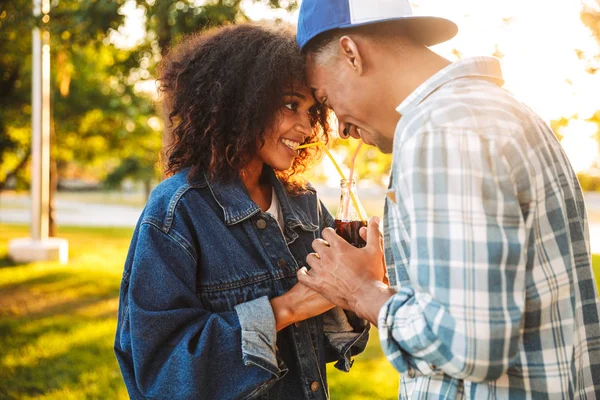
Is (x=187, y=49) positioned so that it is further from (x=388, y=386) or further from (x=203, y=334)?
(x=388, y=386)

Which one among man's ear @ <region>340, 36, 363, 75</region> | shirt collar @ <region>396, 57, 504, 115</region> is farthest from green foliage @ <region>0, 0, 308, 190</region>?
shirt collar @ <region>396, 57, 504, 115</region>

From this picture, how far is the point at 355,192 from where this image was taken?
2387mm

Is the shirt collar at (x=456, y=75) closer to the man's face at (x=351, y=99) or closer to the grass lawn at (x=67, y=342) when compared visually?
the man's face at (x=351, y=99)

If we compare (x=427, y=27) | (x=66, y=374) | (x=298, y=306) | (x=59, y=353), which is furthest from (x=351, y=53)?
(x=59, y=353)

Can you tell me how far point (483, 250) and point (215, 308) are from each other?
1076 millimetres

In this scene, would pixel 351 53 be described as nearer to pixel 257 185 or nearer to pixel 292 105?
pixel 292 105

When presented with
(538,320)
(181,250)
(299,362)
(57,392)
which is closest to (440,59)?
(538,320)

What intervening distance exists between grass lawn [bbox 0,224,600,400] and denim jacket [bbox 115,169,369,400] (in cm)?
292

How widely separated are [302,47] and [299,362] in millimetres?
1113

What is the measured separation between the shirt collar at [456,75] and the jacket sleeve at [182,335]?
88 centimetres

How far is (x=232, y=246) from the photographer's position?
85.2 inches

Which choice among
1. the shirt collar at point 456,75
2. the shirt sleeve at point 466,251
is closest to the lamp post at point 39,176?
the shirt collar at point 456,75

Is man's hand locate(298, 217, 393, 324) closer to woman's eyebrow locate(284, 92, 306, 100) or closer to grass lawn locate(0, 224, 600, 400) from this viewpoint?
woman's eyebrow locate(284, 92, 306, 100)

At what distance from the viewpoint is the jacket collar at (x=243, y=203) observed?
2.21 metres
